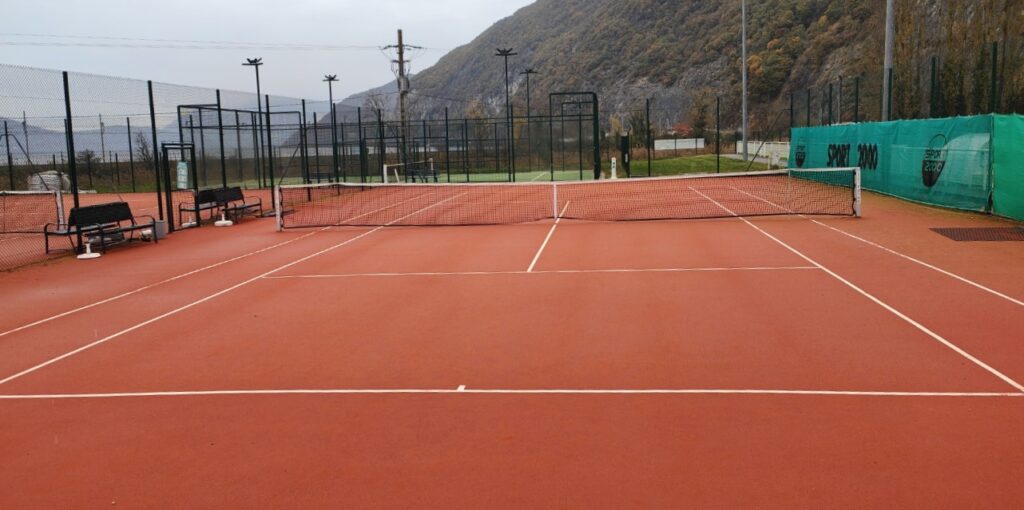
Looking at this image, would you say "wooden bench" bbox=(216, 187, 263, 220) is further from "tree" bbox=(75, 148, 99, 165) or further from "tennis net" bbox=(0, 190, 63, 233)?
"tree" bbox=(75, 148, 99, 165)

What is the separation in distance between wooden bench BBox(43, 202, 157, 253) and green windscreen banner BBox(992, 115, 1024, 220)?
18032mm

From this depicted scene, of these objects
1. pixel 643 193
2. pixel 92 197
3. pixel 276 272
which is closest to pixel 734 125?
pixel 643 193

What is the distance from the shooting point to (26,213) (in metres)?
26.1

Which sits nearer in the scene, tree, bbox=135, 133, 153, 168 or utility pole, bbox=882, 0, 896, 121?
utility pole, bbox=882, 0, 896, 121

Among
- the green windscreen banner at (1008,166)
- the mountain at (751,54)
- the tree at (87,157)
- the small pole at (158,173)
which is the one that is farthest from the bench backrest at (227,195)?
the mountain at (751,54)

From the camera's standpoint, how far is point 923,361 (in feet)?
24.1

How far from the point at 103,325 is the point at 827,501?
837 cm

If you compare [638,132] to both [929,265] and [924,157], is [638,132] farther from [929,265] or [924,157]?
[929,265]

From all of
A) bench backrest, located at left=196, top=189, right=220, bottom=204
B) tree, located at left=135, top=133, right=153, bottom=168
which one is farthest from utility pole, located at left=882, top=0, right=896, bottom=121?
tree, located at left=135, top=133, right=153, bottom=168

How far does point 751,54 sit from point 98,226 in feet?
272

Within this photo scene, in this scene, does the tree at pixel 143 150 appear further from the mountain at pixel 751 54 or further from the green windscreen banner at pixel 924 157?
the green windscreen banner at pixel 924 157

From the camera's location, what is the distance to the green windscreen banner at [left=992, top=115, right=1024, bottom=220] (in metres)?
16.9

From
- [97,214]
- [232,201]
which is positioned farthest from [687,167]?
[97,214]

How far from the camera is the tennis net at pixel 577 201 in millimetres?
21328
